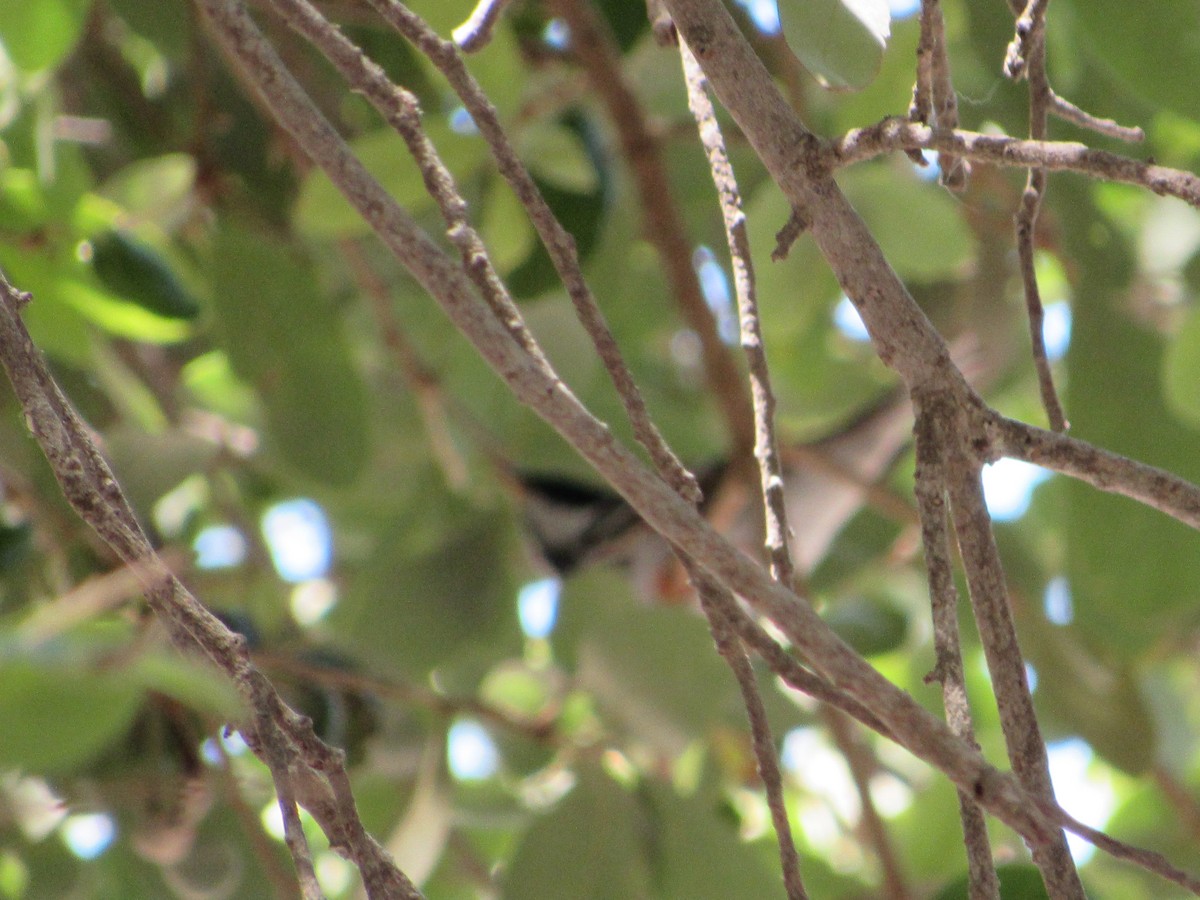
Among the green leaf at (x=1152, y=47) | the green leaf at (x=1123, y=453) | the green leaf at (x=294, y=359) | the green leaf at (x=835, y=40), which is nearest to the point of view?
the green leaf at (x=835, y=40)

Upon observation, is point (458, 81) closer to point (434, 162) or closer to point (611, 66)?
point (434, 162)

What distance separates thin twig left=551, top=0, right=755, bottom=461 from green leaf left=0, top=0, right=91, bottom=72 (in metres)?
0.42

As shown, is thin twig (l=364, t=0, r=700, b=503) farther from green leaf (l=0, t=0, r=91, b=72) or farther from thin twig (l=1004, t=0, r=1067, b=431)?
green leaf (l=0, t=0, r=91, b=72)

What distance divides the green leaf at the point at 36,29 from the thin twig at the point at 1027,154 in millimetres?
420

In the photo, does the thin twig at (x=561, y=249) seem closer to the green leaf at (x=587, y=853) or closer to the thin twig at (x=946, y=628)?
the thin twig at (x=946, y=628)

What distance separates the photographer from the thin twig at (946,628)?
354 mm

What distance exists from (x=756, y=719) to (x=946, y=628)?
0.07 m

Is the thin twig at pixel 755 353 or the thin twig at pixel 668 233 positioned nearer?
the thin twig at pixel 755 353

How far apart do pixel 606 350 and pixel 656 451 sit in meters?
0.03

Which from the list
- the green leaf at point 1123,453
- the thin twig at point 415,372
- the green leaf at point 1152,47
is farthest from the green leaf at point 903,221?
the thin twig at point 415,372

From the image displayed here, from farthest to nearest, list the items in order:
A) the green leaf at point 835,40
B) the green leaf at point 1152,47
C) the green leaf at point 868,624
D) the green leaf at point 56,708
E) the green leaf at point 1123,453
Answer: the green leaf at point 868,624
the green leaf at point 1123,453
the green leaf at point 1152,47
the green leaf at point 835,40
the green leaf at point 56,708

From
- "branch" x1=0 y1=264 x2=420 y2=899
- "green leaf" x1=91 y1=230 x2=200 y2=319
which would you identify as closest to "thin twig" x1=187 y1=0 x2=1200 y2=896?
"branch" x1=0 y1=264 x2=420 y2=899

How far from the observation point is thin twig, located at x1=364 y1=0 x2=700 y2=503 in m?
0.39

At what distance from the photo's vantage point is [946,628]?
35 cm
